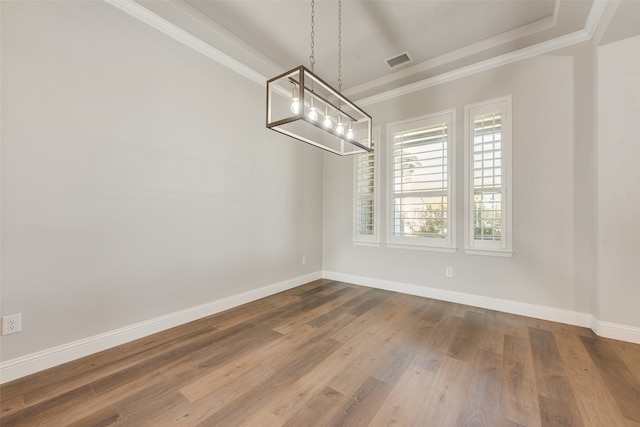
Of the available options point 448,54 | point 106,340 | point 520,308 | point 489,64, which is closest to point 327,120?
point 448,54

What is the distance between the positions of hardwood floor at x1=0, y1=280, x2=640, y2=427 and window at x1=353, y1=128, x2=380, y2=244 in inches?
66.2

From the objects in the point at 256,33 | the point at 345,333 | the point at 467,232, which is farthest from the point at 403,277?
the point at 256,33

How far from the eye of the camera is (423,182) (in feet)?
12.0

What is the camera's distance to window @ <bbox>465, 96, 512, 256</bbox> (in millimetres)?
3059

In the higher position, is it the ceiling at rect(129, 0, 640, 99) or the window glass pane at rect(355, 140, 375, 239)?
the ceiling at rect(129, 0, 640, 99)

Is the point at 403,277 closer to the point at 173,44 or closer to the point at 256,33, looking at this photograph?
the point at 256,33

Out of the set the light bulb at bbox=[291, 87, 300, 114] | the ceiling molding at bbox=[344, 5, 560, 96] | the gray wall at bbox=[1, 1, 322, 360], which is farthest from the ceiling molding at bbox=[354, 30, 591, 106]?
the light bulb at bbox=[291, 87, 300, 114]

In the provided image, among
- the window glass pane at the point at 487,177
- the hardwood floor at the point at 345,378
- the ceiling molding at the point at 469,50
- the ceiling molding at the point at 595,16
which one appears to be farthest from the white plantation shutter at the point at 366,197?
the ceiling molding at the point at 595,16

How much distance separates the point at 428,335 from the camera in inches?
98.1

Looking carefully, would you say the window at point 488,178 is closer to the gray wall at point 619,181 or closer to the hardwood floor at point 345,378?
the gray wall at point 619,181

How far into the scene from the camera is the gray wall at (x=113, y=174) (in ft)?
6.05

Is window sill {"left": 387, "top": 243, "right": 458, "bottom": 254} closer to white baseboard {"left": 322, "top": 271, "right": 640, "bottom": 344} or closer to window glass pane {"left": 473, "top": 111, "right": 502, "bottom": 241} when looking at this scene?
window glass pane {"left": 473, "top": 111, "right": 502, "bottom": 241}

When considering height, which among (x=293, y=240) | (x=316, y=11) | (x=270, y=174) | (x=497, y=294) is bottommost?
(x=497, y=294)

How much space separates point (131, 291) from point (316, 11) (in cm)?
329
